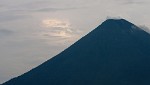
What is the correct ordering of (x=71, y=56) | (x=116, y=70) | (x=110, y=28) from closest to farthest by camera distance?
(x=116, y=70)
(x=71, y=56)
(x=110, y=28)

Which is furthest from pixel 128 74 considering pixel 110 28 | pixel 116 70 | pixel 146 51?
pixel 110 28

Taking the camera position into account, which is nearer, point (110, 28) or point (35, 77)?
point (35, 77)

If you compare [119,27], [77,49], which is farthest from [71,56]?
[119,27]

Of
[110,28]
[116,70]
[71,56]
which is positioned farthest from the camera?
[110,28]

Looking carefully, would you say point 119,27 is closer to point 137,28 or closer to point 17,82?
point 137,28

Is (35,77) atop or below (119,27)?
below

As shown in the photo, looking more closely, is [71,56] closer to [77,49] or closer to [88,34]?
[77,49]
